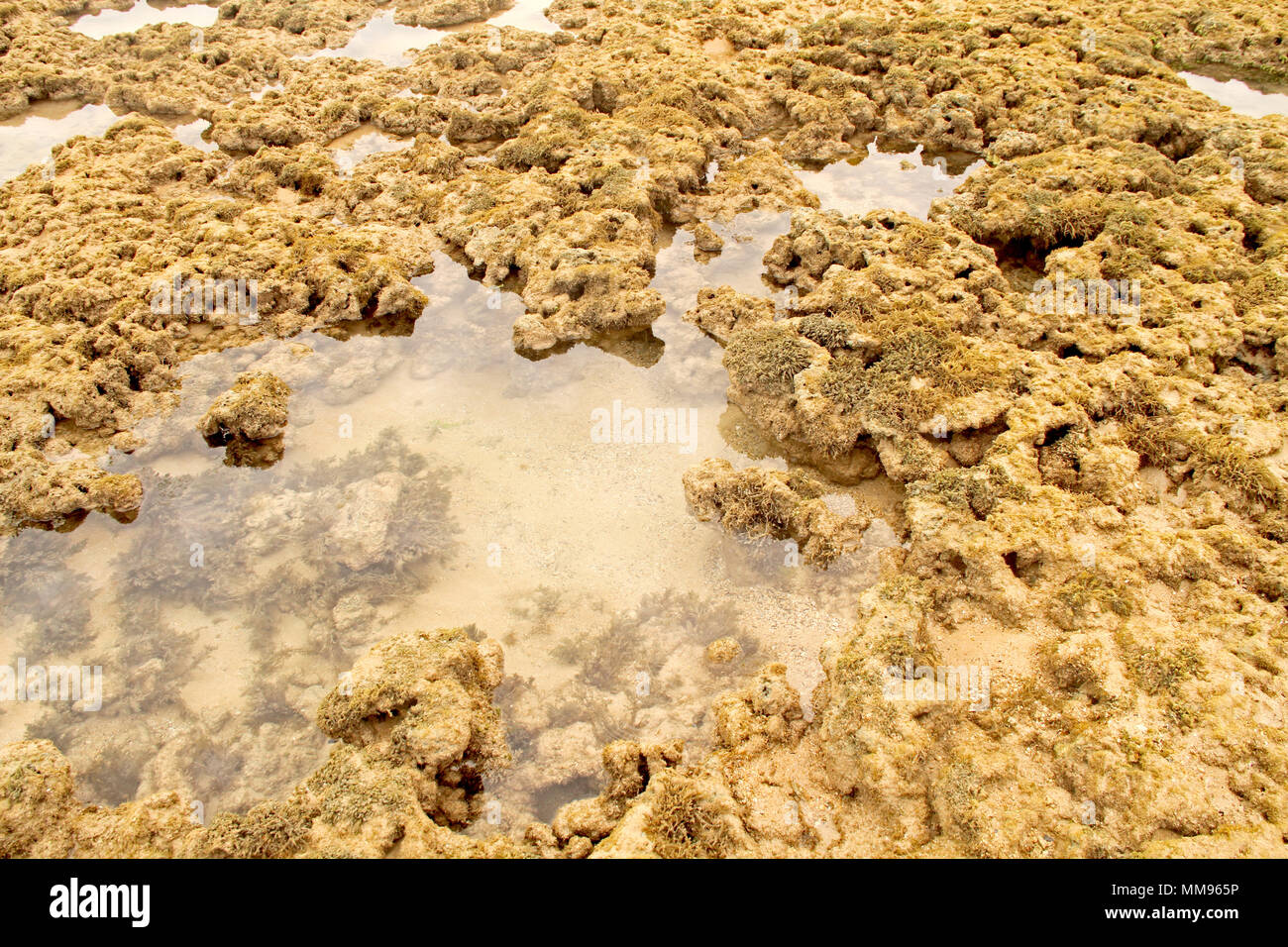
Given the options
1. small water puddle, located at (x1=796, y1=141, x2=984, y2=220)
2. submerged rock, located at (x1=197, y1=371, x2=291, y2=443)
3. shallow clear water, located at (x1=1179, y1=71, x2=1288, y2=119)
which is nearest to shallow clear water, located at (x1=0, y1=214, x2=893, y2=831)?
submerged rock, located at (x1=197, y1=371, x2=291, y2=443)

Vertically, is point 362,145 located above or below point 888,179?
below

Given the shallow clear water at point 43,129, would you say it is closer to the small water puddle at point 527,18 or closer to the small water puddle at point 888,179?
the small water puddle at point 527,18

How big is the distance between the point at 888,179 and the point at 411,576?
13.0m

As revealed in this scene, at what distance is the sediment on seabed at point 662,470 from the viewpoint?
6.87 meters

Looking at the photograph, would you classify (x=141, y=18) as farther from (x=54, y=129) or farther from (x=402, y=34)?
(x=402, y=34)

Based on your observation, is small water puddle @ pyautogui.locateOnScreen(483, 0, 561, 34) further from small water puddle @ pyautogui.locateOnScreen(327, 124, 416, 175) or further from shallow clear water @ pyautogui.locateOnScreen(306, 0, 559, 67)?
small water puddle @ pyautogui.locateOnScreen(327, 124, 416, 175)

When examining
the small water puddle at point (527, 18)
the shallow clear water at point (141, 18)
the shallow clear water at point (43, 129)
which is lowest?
the shallow clear water at point (43, 129)

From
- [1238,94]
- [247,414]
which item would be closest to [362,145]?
[247,414]

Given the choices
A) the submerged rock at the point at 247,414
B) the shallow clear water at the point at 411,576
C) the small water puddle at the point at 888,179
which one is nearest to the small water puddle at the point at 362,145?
the shallow clear water at the point at 411,576

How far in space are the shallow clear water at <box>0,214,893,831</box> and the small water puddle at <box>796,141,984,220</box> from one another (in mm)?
5855

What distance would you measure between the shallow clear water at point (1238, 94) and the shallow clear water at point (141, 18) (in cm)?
2676

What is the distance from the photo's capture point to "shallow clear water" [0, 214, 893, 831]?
8.02 meters

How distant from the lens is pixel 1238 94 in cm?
1692

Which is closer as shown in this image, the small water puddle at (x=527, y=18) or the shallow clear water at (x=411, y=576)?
the shallow clear water at (x=411, y=576)
